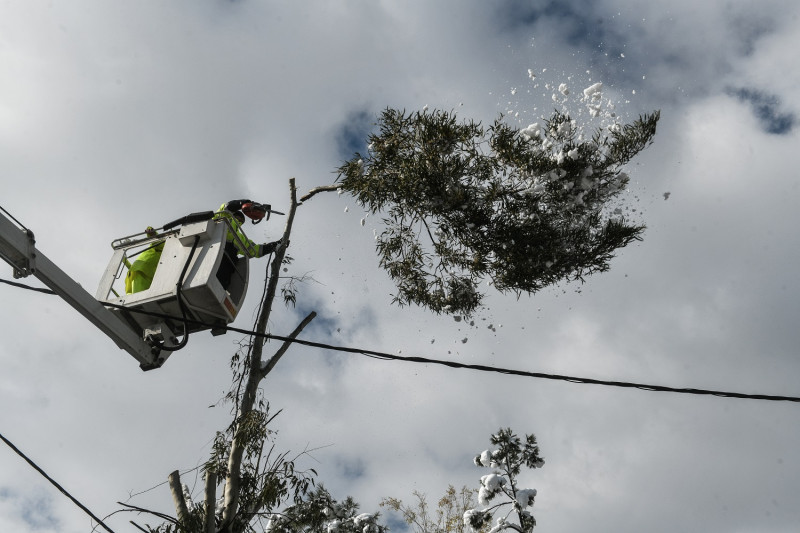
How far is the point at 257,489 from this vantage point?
22.2ft

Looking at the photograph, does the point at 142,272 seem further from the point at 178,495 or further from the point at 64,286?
the point at 178,495

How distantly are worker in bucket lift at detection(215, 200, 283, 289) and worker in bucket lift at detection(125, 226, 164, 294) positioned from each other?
54 cm

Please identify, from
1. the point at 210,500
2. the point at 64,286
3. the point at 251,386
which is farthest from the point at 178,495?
the point at 64,286

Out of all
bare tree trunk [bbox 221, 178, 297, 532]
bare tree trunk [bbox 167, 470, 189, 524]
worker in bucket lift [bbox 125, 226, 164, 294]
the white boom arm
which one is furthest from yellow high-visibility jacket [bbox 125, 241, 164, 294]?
bare tree trunk [bbox 167, 470, 189, 524]

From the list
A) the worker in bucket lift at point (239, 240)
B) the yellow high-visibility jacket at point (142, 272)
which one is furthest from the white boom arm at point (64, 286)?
the worker in bucket lift at point (239, 240)

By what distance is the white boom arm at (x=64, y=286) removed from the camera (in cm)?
495

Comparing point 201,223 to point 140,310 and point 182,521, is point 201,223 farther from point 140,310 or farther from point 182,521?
point 182,521

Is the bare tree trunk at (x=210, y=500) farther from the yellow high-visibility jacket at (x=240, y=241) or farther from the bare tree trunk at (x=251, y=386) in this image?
the yellow high-visibility jacket at (x=240, y=241)

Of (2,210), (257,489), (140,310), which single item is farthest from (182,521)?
(2,210)

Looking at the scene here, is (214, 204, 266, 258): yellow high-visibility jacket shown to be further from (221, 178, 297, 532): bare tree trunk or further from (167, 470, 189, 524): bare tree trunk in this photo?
(167, 470, 189, 524): bare tree trunk

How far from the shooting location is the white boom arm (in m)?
4.95

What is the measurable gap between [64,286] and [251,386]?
8.07ft

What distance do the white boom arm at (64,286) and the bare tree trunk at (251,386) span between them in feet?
4.33

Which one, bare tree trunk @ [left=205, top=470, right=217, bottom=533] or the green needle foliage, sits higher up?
the green needle foliage
